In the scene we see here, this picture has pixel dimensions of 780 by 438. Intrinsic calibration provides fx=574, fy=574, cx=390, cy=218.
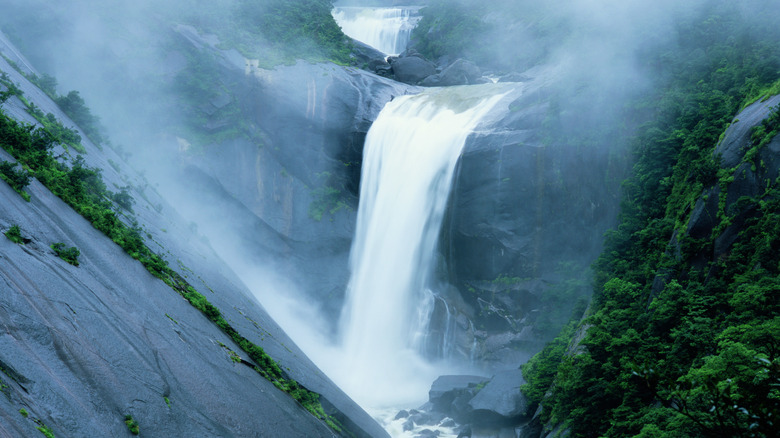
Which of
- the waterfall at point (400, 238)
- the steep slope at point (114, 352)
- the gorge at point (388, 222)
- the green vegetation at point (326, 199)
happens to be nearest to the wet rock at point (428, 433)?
the gorge at point (388, 222)

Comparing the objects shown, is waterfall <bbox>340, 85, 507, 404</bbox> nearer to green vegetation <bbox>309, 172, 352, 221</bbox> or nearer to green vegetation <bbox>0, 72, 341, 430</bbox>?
green vegetation <bbox>309, 172, 352, 221</bbox>

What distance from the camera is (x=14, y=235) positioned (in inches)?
332

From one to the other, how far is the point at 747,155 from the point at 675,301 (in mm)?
3812

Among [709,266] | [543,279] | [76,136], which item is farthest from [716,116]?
[76,136]

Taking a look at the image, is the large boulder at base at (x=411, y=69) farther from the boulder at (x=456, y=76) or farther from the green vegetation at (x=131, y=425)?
the green vegetation at (x=131, y=425)

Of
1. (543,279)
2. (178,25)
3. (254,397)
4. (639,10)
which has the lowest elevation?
(254,397)

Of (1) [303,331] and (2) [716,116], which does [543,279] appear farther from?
(1) [303,331]

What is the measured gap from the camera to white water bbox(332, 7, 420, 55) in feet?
156

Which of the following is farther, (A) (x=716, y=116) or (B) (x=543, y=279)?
(B) (x=543, y=279)

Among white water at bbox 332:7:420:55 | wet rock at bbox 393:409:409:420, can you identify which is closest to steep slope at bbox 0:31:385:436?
wet rock at bbox 393:409:409:420

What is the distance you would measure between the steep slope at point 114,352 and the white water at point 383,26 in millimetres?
36831

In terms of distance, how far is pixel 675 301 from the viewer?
13.0m

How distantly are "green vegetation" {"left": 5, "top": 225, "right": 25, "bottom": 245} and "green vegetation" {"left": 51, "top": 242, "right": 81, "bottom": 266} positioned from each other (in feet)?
2.21

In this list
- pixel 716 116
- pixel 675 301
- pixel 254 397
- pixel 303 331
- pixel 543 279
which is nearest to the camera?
pixel 254 397
